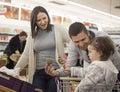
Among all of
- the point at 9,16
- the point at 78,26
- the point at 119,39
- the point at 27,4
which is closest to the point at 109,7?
the point at 27,4

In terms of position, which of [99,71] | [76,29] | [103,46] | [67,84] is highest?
[76,29]

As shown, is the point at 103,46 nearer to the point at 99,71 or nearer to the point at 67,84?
the point at 99,71

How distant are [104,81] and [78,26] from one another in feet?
1.92

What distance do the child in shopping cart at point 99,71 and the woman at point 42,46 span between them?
870 mm

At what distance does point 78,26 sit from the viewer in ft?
8.28

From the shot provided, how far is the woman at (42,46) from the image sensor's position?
10.4 ft

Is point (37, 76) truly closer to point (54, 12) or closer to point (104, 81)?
point (104, 81)

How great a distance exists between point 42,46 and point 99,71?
1.13 metres

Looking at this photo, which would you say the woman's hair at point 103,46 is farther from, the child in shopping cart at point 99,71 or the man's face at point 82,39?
the man's face at point 82,39

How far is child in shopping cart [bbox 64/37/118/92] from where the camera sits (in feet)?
7.11

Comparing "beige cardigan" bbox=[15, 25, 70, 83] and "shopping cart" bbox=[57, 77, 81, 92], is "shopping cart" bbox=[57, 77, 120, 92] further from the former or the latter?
"beige cardigan" bbox=[15, 25, 70, 83]

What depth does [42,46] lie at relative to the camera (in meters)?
3.20

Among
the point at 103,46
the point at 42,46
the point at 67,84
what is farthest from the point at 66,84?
the point at 42,46

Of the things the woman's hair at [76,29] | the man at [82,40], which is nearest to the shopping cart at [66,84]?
the man at [82,40]
